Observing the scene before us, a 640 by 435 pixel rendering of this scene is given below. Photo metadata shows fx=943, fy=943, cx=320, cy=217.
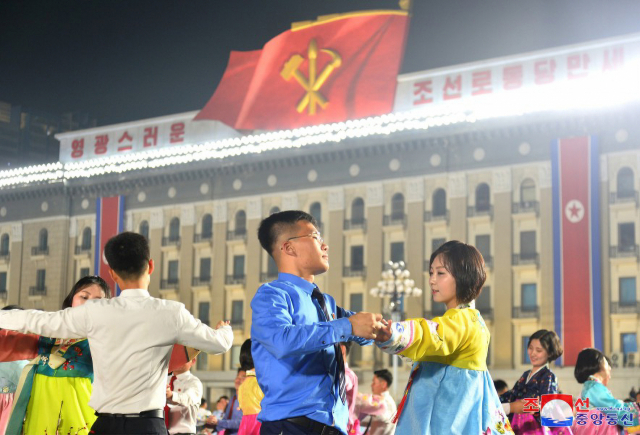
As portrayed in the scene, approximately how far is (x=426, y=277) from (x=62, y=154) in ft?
53.6

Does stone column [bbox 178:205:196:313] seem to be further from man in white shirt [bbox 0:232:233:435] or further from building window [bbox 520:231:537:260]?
man in white shirt [bbox 0:232:233:435]

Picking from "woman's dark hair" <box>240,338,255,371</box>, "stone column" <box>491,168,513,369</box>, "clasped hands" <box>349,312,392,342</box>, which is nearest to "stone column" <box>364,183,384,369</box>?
"stone column" <box>491,168,513,369</box>

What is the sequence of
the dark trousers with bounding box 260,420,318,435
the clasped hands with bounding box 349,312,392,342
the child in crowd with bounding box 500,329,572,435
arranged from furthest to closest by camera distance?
the child in crowd with bounding box 500,329,572,435
the dark trousers with bounding box 260,420,318,435
the clasped hands with bounding box 349,312,392,342

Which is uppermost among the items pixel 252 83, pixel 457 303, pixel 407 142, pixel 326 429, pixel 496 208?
pixel 252 83

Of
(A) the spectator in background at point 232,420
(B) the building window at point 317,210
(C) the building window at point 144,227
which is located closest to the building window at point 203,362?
(C) the building window at point 144,227

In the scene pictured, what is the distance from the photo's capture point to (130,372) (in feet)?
12.5

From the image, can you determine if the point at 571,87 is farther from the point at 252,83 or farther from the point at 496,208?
the point at 252,83

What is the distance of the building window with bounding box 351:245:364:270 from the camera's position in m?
30.7

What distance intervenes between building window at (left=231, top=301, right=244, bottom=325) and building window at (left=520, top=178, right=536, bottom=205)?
10.5 meters

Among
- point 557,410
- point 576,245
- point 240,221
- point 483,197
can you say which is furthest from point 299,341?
point 240,221

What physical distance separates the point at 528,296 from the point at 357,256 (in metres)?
5.98

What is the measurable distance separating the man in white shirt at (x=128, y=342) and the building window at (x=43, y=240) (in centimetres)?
3494

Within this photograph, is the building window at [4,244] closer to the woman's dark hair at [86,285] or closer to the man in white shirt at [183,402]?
the man in white shirt at [183,402]

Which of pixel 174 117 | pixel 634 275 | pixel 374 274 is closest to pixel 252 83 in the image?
pixel 174 117
